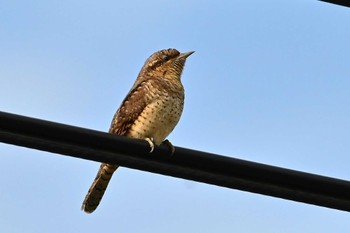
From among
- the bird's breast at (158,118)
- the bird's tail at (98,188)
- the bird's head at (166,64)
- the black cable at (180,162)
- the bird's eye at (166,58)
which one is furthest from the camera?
the bird's eye at (166,58)

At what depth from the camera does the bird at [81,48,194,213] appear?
25.8 ft

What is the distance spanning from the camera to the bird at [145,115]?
7859mm

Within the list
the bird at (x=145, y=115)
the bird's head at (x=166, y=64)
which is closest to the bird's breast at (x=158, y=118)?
the bird at (x=145, y=115)

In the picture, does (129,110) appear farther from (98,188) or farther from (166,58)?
(166,58)

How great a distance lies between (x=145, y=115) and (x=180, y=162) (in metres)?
3.63

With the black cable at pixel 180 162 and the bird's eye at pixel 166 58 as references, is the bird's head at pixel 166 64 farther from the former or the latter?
the black cable at pixel 180 162

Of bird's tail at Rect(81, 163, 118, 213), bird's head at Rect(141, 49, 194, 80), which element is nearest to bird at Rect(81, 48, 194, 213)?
bird's tail at Rect(81, 163, 118, 213)

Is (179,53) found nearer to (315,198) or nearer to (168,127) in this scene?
(168,127)

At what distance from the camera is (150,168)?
436 cm

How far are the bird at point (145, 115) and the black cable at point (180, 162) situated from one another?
3.19 m

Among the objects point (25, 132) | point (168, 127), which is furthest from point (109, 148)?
point (168, 127)

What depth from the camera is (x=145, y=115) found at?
796 centimetres

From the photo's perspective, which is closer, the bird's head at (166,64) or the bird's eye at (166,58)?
the bird's head at (166,64)

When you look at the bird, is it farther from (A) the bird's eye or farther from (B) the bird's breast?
(A) the bird's eye
